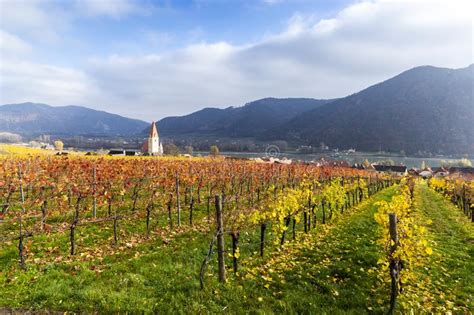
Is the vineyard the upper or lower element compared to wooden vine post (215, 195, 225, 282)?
lower

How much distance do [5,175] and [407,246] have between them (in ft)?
60.0

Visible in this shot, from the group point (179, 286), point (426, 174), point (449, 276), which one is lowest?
point (426, 174)

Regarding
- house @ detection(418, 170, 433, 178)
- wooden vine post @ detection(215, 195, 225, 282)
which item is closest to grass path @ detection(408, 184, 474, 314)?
A: wooden vine post @ detection(215, 195, 225, 282)

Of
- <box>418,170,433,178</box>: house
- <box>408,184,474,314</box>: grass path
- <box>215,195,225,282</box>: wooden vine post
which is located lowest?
<box>418,170,433,178</box>: house

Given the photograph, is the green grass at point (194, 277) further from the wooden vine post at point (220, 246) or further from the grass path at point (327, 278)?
the wooden vine post at point (220, 246)

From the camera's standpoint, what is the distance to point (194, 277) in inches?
278

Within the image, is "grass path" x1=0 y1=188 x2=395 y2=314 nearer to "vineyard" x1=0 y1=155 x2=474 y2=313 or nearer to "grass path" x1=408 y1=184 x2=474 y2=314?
"vineyard" x1=0 y1=155 x2=474 y2=313

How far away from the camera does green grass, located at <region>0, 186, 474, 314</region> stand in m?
5.81

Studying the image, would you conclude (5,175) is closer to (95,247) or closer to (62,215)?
(62,215)

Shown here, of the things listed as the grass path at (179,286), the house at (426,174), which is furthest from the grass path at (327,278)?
the house at (426,174)

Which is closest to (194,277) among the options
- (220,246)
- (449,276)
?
(220,246)

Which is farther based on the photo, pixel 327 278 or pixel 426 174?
pixel 426 174

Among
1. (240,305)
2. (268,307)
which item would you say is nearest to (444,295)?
(268,307)

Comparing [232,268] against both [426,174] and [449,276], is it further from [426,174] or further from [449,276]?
[426,174]
